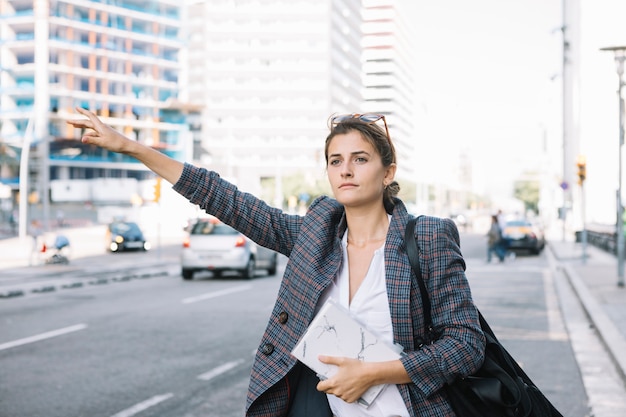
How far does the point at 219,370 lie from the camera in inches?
310

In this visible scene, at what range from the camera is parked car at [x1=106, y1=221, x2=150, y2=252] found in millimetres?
36750

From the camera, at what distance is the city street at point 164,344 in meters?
6.62

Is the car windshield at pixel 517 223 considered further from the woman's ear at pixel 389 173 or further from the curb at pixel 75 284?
the woman's ear at pixel 389 173

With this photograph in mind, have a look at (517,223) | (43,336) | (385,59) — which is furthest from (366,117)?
(385,59)

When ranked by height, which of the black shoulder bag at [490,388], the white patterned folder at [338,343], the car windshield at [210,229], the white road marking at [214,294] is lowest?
the white road marking at [214,294]

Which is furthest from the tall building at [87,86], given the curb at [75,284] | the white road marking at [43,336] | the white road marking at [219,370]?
the white road marking at [219,370]

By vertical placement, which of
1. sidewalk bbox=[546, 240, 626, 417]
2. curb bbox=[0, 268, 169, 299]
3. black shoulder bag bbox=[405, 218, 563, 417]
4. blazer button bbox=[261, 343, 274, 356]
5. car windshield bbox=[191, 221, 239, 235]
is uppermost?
blazer button bbox=[261, 343, 274, 356]

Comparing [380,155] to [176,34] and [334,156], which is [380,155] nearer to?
[334,156]

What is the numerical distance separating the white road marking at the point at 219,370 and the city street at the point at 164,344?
1 cm

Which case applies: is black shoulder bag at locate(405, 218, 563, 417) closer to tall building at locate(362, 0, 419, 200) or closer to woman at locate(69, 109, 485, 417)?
woman at locate(69, 109, 485, 417)

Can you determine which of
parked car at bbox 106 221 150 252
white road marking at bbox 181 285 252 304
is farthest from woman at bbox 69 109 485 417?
parked car at bbox 106 221 150 252

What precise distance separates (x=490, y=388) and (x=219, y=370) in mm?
5861

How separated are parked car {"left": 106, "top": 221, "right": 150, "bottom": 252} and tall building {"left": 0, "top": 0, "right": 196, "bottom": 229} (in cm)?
4442

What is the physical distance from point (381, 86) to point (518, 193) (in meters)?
34.9
